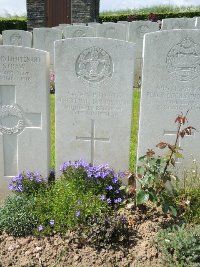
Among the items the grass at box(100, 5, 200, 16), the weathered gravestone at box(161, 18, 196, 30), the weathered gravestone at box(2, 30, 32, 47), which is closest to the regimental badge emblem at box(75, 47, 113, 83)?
the weathered gravestone at box(2, 30, 32, 47)

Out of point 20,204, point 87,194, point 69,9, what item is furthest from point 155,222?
point 69,9

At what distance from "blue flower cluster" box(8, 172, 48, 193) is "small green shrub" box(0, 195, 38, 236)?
243 millimetres

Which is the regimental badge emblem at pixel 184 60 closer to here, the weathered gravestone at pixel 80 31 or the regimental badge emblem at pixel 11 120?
the regimental badge emblem at pixel 11 120

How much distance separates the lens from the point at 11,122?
13.6 feet

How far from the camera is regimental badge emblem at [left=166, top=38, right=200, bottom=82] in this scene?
3.79 meters

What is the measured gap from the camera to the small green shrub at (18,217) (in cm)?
360

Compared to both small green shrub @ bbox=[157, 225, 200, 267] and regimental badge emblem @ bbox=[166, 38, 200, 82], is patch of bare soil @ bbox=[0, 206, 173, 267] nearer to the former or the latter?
small green shrub @ bbox=[157, 225, 200, 267]

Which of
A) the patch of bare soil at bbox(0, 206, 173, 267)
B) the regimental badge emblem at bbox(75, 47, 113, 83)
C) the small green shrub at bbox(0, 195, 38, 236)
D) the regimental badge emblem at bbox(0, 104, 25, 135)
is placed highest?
the regimental badge emblem at bbox(75, 47, 113, 83)

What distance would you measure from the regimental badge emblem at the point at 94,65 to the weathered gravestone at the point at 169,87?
1.26 ft

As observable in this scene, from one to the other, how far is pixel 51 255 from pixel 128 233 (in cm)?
73

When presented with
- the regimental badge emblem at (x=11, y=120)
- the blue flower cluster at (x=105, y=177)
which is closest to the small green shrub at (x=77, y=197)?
the blue flower cluster at (x=105, y=177)

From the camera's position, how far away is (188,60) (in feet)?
12.6

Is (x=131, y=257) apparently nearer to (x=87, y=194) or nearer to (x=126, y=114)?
(x=87, y=194)

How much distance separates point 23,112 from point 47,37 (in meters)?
6.74
